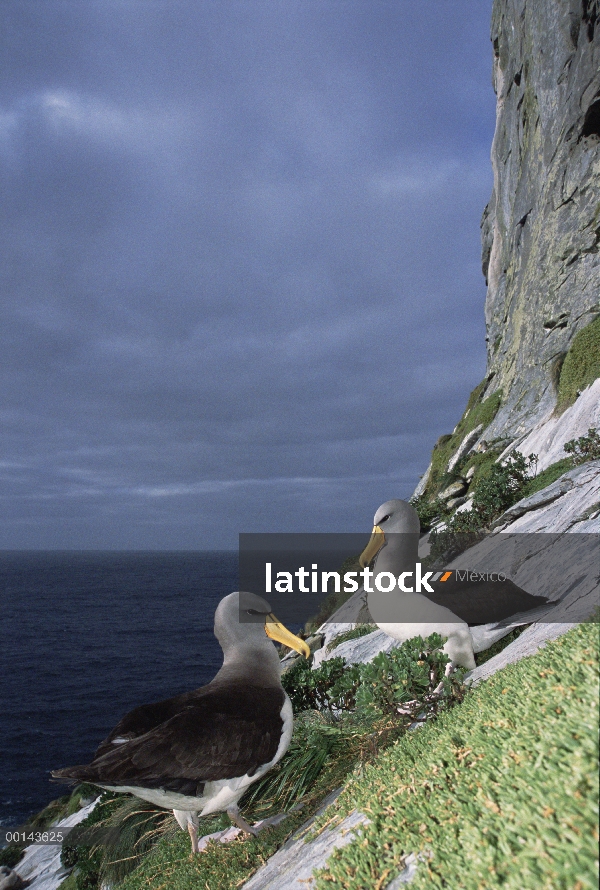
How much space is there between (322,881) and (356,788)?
50.3 inches

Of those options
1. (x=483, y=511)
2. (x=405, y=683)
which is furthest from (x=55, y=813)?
(x=405, y=683)

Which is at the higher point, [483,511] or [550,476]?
[550,476]

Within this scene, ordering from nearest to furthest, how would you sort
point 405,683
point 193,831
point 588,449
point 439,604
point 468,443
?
point 405,683 < point 193,831 < point 439,604 < point 588,449 < point 468,443

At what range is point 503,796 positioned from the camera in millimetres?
2562

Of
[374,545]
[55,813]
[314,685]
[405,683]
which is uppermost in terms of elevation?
[374,545]

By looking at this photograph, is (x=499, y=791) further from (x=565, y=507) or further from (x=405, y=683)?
(x=565, y=507)

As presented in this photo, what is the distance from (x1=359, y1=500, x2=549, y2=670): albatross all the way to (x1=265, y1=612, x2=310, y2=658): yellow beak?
1428 millimetres

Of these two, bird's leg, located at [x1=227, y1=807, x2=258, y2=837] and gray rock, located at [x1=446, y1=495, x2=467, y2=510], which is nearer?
bird's leg, located at [x1=227, y1=807, x2=258, y2=837]

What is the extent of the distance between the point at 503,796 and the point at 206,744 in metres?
3.13

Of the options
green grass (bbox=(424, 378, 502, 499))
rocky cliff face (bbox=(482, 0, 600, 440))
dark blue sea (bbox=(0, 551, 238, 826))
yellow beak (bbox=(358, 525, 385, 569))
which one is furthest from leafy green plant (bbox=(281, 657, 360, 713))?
dark blue sea (bbox=(0, 551, 238, 826))

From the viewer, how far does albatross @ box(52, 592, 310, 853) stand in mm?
4574

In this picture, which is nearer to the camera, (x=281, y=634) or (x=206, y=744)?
(x=206, y=744)

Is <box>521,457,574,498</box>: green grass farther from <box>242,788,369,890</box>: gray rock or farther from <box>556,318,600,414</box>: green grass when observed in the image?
<box>242,788,369,890</box>: gray rock

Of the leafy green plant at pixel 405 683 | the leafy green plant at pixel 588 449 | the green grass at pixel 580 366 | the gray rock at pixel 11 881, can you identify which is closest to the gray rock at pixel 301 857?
the leafy green plant at pixel 405 683
